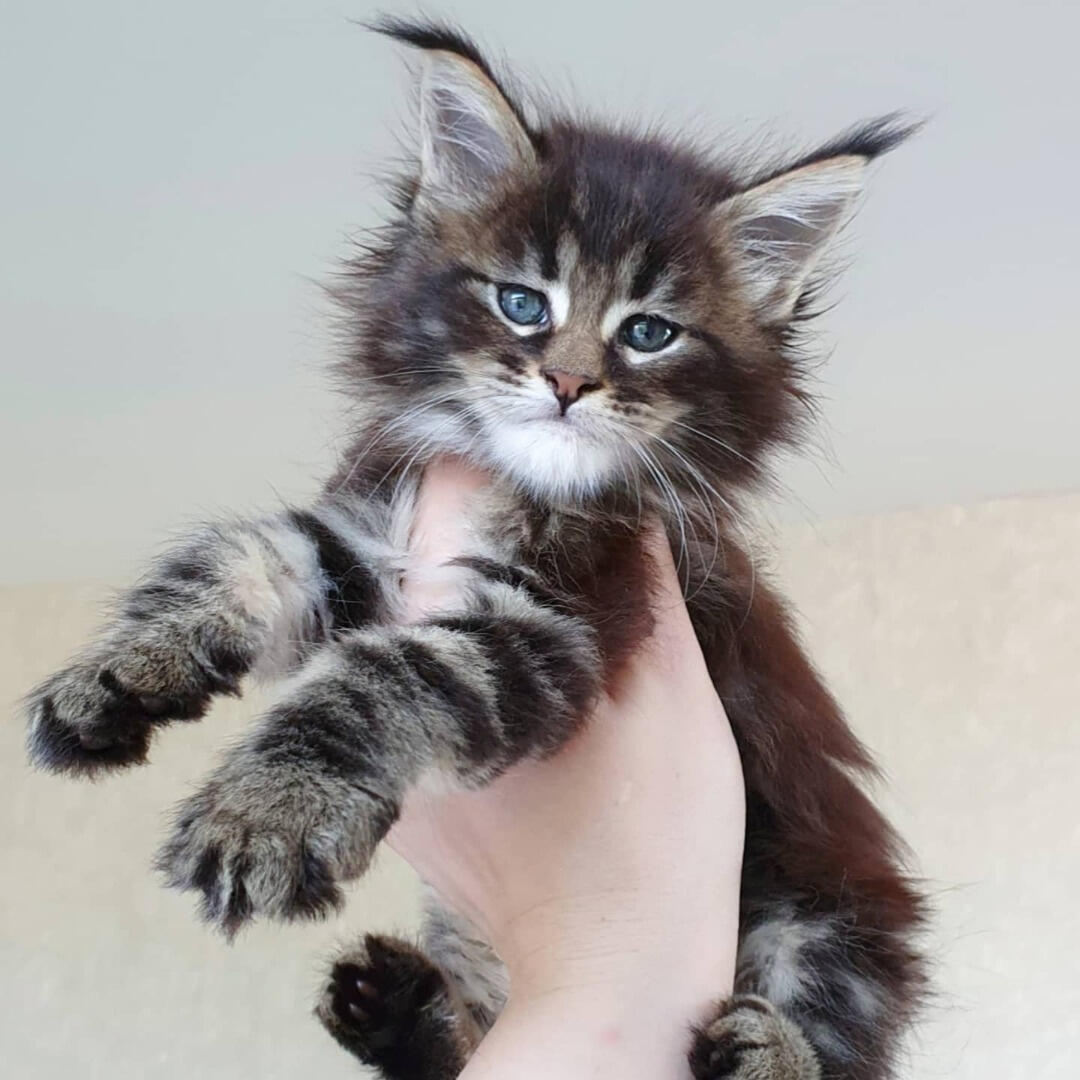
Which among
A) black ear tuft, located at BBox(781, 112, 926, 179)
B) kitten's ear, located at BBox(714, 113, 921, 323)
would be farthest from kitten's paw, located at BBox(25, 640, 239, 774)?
black ear tuft, located at BBox(781, 112, 926, 179)

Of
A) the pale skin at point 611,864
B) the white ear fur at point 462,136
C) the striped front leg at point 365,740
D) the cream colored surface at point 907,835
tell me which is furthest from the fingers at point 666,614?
the cream colored surface at point 907,835

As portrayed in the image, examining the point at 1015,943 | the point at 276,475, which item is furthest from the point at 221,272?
the point at 1015,943

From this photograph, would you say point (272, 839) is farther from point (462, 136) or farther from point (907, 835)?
point (907, 835)

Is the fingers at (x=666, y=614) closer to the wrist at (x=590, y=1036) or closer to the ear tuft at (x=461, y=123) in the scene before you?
the wrist at (x=590, y=1036)

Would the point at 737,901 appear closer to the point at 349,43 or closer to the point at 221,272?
the point at 349,43

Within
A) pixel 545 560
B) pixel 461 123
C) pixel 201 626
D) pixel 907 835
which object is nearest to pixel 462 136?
pixel 461 123

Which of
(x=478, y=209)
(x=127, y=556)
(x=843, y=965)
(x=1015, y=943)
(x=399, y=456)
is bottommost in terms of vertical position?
(x=127, y=556)
